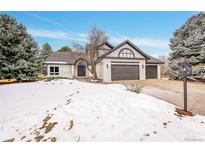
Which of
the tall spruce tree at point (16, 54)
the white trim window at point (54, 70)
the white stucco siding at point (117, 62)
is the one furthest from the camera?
A: the white trim window at point (54, 70)

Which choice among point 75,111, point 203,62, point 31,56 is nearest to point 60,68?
point 31,56

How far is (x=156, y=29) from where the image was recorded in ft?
20.4

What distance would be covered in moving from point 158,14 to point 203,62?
688 centimetres

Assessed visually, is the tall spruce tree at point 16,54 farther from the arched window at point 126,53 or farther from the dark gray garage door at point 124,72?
the arched window at point 126,53

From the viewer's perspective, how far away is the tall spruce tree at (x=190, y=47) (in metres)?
10.2

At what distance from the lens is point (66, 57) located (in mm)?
16703

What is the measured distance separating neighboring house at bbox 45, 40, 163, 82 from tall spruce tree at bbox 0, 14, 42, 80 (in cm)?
355

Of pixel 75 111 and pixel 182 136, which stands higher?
pixel 75 111

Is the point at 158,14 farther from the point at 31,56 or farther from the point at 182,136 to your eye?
the point at 31,56

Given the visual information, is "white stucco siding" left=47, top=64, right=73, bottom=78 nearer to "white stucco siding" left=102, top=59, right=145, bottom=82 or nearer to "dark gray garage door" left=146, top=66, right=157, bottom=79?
"white stucco siding" left=102, top=59, right=145, bottom=82

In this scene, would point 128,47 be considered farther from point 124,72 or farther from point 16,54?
point 16,54

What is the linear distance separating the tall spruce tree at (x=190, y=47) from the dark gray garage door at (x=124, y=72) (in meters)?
2.81

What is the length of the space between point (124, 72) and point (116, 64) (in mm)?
863

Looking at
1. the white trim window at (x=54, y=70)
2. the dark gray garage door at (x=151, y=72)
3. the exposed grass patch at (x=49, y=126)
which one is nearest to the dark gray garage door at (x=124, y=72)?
the dark gray garage door at (x=151, y=72)
